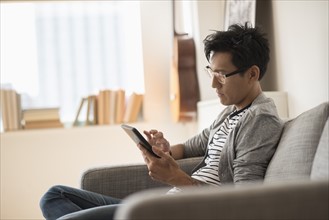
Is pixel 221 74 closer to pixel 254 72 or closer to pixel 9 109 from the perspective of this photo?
pixel 254 72

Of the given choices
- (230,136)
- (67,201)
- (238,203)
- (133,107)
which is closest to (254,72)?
(230,136)

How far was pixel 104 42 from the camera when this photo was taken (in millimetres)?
4359

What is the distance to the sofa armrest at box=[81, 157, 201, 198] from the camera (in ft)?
6.94

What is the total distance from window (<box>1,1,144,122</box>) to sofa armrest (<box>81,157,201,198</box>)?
2177 millimetres

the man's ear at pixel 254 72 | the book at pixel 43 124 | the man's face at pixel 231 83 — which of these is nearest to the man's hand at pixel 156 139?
the man's face at pixel 231 83

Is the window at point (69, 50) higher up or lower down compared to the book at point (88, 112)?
higher up

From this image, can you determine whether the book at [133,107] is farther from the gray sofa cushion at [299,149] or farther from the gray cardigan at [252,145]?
the gray sofa cushion at [299,149]

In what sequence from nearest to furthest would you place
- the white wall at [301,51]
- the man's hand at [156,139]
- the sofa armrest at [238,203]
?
the sofa armrest at [238,203] → the man's hand at [156,139] → the white wall at [301,51]

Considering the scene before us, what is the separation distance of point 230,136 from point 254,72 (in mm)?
252

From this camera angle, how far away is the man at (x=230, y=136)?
166 cm

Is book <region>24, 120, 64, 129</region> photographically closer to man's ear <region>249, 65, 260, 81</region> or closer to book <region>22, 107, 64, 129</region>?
book <region>22, 107, 64, 129</region>

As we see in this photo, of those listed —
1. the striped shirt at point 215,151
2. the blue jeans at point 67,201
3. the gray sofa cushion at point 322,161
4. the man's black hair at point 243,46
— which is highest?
the man's black hair at point 243,46

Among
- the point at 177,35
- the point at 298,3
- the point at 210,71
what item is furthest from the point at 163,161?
the point at 177,35

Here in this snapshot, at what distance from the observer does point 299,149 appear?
4.82 ft
